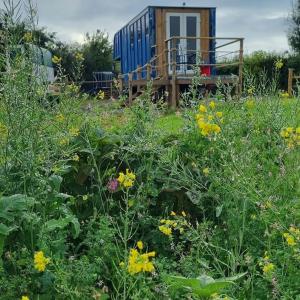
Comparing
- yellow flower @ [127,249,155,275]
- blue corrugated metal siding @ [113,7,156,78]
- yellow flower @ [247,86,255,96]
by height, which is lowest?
yellow flower @ [127,249,155,275]

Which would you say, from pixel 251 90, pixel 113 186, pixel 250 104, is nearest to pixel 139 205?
pixel 113 186

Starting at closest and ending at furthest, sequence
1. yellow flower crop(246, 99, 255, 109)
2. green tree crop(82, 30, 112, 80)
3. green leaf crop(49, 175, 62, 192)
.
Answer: green leaf crop(49, 175, 62, 192)
yellow flower crop(246, 99, 255, 109)
green tree crop(82, 30, 112, 80)

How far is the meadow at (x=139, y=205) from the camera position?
7.50 feet

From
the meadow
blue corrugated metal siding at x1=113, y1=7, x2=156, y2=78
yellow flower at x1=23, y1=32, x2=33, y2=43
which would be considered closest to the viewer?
the meadow

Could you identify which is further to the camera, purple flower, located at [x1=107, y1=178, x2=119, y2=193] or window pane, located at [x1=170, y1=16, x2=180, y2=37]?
window pane, located at [x1=170, y1=16, x2=180, y2=37]

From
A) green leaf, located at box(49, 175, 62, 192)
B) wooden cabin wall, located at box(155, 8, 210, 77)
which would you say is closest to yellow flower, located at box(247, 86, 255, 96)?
green leaf, located at box(49, 175, 62, 192)

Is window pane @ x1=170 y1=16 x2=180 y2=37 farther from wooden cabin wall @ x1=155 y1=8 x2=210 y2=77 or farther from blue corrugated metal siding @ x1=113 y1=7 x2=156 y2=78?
blue corrugated metal siding @ x1=113 y1=7 x2=156 y2=78

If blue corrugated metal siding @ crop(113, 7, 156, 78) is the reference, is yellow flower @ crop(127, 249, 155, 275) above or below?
below

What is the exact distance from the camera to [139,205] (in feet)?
9.71

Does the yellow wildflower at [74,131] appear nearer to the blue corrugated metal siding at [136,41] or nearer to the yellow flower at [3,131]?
the yellow flower at [3,131]

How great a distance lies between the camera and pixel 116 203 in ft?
10.2

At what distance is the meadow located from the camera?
2.29 metres

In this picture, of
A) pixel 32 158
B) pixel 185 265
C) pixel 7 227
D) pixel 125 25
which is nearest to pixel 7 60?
pixel 32 158

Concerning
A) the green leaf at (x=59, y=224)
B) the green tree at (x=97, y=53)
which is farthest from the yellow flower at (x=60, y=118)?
the green tree at (x=97, y=53)
